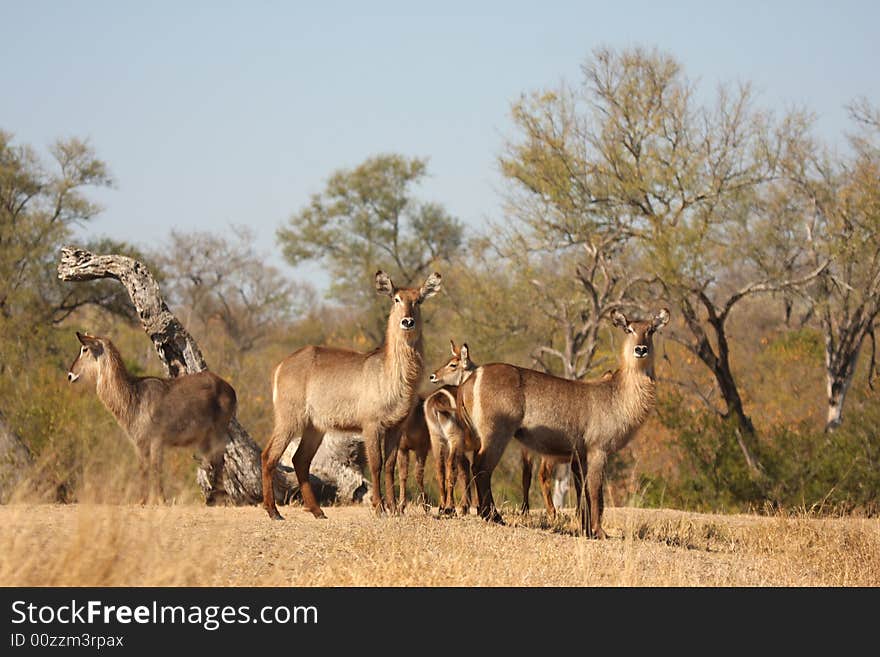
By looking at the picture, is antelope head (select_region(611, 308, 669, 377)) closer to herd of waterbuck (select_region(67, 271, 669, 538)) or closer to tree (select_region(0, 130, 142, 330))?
herd of waterbuck (select_region(67, 271, 669, 538))

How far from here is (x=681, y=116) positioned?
23938mm

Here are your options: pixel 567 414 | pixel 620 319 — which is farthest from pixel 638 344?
pixel 567 414

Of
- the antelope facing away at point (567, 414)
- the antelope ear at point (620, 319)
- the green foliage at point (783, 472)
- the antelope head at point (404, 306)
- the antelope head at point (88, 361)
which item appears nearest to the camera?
the antelope head at point (404, 306)

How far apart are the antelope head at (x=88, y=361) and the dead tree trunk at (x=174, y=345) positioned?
1141mm

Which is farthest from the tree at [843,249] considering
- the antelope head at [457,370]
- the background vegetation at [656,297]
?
the antelope head at [457,370]

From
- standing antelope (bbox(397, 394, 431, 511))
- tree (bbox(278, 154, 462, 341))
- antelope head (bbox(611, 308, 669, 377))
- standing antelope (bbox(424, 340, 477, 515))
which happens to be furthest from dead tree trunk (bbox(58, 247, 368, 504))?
tree (bbox(278, 154, 462, 341))

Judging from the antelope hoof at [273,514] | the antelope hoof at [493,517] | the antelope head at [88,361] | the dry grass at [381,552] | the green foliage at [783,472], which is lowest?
the dry grass at [381,552]

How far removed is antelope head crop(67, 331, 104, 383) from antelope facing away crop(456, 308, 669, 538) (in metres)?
4.48

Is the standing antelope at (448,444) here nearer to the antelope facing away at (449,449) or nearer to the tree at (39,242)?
the antelope facing away at (449,449)

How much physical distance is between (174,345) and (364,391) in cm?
478

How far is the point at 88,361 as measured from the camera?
13234 mm

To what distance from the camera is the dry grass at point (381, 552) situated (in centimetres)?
706
